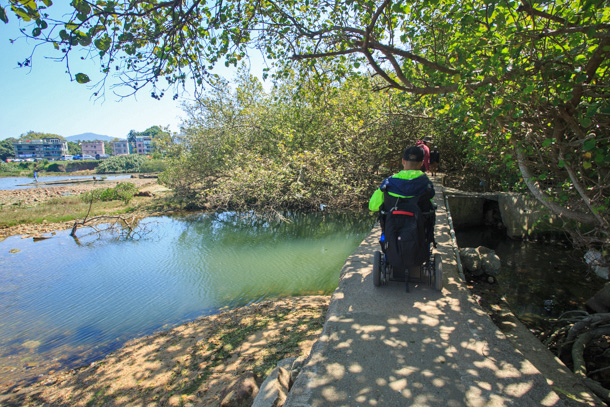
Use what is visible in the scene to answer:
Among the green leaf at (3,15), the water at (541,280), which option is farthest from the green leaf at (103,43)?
the water at (541,280)

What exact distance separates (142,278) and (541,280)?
10.8 m

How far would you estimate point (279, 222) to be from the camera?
1442 centimetres

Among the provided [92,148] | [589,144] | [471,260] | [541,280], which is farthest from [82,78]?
[92,148]

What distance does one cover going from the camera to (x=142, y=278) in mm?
9750

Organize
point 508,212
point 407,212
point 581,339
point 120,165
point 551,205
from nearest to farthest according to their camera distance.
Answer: point 407,212 → point 581,339 → point 551,205 → point 508,212 → point 120,165

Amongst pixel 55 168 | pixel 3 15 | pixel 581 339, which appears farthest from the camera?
pixel 55 168

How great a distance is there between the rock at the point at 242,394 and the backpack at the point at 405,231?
6.84 feet

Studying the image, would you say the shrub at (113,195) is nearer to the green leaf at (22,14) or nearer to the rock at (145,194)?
the rock at (145,194)

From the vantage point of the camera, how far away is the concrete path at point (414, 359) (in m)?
2.28

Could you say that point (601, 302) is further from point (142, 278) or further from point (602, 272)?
point (142, 278)

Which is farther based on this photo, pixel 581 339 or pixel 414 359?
pixel 581 339

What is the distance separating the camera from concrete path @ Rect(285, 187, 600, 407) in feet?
7.48

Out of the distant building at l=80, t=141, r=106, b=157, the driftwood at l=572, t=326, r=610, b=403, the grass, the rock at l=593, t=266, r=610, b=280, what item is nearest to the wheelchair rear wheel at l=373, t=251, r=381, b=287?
the driftwood at l=572, t=326, r=610, b=403

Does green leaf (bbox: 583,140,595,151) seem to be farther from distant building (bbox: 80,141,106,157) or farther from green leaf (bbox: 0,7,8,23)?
distant building (bbox: 80,141,106,157)
